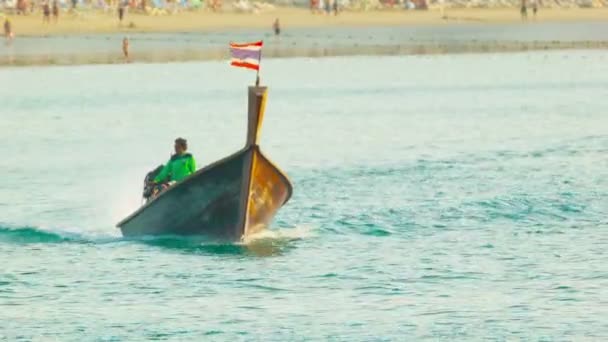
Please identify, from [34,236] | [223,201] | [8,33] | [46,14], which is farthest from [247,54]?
[46,14]

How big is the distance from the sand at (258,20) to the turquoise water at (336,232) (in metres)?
51.3

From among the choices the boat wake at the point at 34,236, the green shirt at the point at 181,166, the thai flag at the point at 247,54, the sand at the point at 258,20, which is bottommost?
the sand at the point at 258,20

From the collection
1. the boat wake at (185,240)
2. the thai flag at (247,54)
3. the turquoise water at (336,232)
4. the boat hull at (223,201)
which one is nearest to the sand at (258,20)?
the turquoise water at (336,232)

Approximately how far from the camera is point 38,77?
315 feet

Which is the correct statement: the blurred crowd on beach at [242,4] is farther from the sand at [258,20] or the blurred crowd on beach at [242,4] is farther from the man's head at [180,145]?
the man's head at [180,145]

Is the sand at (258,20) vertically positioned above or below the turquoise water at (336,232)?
below

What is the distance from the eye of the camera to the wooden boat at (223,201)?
31.8 metres

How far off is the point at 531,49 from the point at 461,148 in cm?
6603

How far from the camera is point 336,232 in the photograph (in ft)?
119

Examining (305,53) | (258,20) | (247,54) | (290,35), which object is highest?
(247,54)

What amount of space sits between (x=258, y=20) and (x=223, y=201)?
11257 cm

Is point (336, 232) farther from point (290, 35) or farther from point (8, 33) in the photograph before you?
point (290, 35)

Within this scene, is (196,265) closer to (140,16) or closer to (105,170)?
(105,170)

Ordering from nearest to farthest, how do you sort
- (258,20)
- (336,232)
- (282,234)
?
(282,234) → (336,232) → (258,20)
